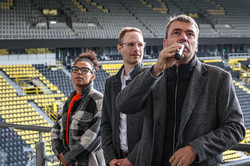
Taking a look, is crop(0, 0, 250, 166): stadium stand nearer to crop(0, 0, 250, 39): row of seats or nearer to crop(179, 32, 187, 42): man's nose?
crop(0, 0, 250, 39): row of seats

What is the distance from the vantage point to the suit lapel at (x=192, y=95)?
127 centimetres

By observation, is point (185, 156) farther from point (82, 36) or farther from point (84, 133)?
point (82, 36)

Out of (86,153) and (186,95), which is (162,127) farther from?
(86,153)

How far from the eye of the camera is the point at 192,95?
4.23 ft

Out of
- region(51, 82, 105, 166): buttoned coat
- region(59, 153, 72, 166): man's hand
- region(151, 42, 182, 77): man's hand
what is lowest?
region(59, 153, 72, 166): man's hand

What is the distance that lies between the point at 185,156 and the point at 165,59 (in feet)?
1.23

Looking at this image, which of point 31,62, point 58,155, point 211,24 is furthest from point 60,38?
point 58,155

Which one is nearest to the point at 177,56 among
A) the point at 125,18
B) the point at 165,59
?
the point at 165,59

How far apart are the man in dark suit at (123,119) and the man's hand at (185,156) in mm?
336

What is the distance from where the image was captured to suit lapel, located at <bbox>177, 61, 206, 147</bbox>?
1.27 metres

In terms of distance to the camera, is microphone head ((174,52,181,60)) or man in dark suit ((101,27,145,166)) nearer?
microphone head ((174,52,181,60))

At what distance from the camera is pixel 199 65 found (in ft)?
4.51

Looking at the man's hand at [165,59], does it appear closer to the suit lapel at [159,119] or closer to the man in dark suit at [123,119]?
the suit lapel at [159,119]

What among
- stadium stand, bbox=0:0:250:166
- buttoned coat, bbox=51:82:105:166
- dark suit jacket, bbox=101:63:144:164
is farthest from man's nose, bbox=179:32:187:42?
stadium stand, bbox=0:0:250:166
